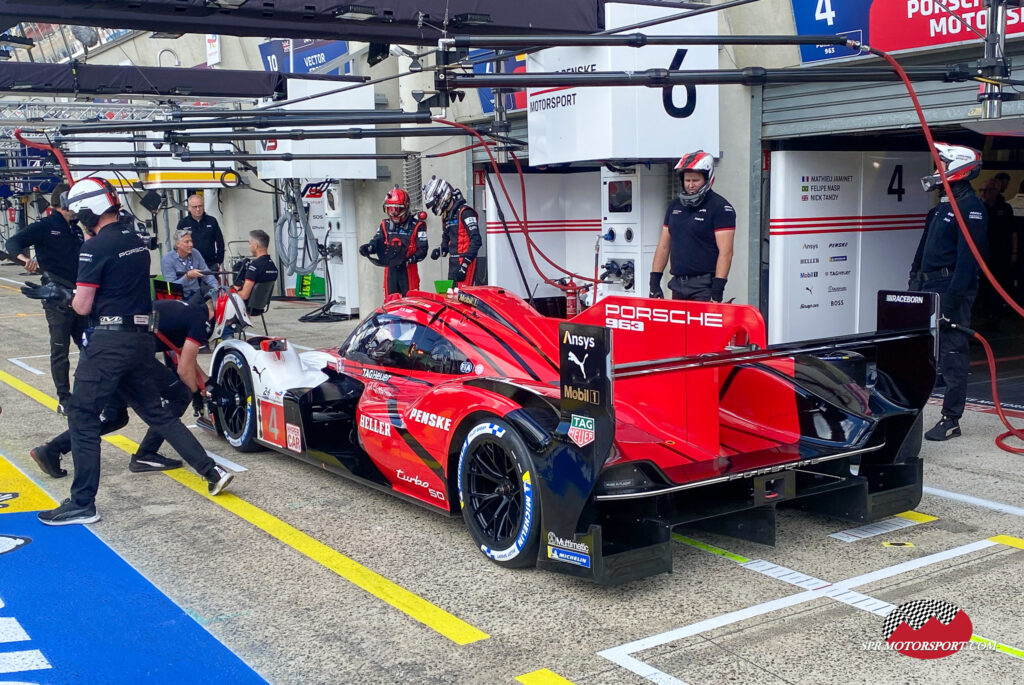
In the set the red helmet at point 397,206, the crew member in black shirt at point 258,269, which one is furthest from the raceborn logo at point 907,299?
the red helmet at point 397,206

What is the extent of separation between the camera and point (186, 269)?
9.85 meters

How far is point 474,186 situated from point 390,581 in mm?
9985

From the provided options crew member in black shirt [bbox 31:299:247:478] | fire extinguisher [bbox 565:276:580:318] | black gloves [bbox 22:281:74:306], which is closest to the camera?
crew member in black shirt [bbox 31:299:247:478]

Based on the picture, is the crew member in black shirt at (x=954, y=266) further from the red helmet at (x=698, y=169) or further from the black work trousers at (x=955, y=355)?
the red helmet at (x=698, y=169)

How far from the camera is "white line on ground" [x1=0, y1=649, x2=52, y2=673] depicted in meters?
3.92

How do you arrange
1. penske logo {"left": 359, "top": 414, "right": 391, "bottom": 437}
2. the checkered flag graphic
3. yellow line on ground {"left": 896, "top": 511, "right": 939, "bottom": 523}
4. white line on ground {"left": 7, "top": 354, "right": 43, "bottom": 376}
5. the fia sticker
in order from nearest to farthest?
the checkered flag graphic → yellow line on ground {"left": 896, "top": 511, "right": 939, "bottom": 523} → penske logo {"left": 359, "top": 414, "right": 391, "bottom": 437} → the fia sticker → white line on ground {"left": 7, "top": 354, "right": 43, "bottom": 376}

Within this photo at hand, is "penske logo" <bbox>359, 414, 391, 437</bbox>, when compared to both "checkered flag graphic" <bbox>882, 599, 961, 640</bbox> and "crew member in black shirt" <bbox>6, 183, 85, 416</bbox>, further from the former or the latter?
"crew member in black shirt" <bbox>6, 183, 85, 416</bbox>

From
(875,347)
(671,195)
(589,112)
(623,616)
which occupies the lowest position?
(623,616)

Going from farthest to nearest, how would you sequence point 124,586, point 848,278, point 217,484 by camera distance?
point 848,278 < point 217,484 < point 124,586

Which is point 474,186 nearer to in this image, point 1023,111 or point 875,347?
point 1023,111

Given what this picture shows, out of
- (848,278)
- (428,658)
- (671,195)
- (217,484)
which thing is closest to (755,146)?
(671,195)

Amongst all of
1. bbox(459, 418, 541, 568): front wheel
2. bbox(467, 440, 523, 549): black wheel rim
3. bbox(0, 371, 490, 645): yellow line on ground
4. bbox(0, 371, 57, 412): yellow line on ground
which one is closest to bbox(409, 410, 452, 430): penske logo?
bbox(459, 418, 541, 568): front wheel

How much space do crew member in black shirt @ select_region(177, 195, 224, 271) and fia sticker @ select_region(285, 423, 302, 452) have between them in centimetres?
601

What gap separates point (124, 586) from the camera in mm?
4785
